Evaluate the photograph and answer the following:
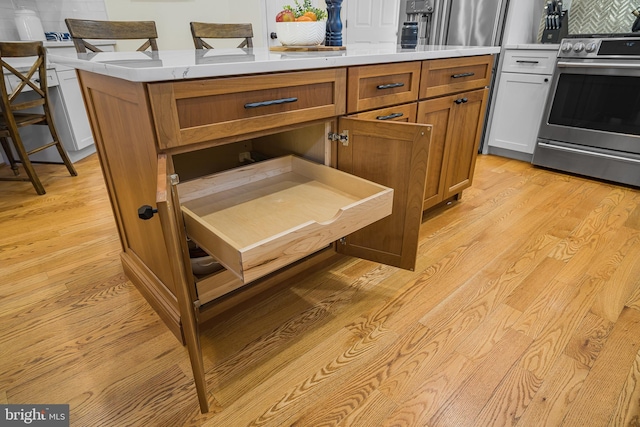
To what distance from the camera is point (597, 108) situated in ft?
7.98

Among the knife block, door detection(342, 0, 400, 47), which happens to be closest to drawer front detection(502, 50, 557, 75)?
the knife block

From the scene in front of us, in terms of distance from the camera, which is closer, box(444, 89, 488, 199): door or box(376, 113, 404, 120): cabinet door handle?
box(376, 113, 404, 120): cabinet door handle

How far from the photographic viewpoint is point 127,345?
49.6 inches

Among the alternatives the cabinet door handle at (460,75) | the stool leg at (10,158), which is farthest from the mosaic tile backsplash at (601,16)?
the stool leg at (10,158)

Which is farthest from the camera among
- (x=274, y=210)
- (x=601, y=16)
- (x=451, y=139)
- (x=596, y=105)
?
(x=601, y=16)

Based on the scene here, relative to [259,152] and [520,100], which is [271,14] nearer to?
[520,100]

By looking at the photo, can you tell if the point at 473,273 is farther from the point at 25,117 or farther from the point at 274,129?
the point at 25,117

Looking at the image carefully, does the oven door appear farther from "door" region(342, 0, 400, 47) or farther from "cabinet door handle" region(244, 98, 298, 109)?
"cabinet door handle" region(244, 98, 298, 109)

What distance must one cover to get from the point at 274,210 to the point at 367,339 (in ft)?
1.78

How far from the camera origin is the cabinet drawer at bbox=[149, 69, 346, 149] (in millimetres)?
910

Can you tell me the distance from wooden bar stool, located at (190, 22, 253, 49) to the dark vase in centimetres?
75

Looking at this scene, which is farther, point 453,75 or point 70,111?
point 70,111

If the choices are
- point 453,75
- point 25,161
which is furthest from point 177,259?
point 25,161

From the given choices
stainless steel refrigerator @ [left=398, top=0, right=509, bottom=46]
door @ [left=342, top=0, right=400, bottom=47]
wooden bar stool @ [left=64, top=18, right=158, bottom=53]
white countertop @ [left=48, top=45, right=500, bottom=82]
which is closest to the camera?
white countertop @ [left=48, top=45, right=500, bottom=82]
